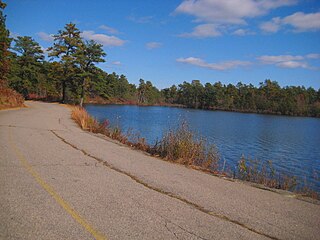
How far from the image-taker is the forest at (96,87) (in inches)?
1967

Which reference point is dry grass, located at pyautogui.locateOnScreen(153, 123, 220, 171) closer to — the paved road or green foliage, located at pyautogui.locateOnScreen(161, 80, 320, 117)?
the paved road

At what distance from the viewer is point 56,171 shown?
7.54m

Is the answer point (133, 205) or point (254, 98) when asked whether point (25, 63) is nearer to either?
point (133, 205)

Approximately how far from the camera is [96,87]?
2061 inches

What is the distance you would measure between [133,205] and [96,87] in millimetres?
48639

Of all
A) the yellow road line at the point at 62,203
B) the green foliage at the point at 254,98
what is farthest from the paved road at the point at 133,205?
the green foliage at the point at 254,98

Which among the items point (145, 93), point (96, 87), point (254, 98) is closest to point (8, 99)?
point (96, 87)

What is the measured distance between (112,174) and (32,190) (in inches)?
89.8

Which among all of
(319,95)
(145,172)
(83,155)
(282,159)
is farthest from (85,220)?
(319,95)

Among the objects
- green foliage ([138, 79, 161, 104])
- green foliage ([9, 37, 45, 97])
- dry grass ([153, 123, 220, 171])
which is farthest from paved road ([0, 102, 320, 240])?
green foliage ([138, 79, 161, 104])

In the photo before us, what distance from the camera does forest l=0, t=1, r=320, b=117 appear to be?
50.0 m

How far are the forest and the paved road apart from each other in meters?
29.0

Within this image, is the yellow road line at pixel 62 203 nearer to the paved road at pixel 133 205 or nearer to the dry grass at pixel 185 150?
the paved road at pixel 133 205

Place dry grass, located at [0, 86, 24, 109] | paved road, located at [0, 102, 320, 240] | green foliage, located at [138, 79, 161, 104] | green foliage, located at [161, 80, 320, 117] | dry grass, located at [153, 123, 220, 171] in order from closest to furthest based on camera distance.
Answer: paved road, located at [0, 102, 320, 240] → dry grass, located at [153, 123, 220, 171] → dry grass, located at [0, 86, 24, 109] → green foliage, located at [161, 80, 320, 117] → green foliage, located at [138, 79, 161, 104]
